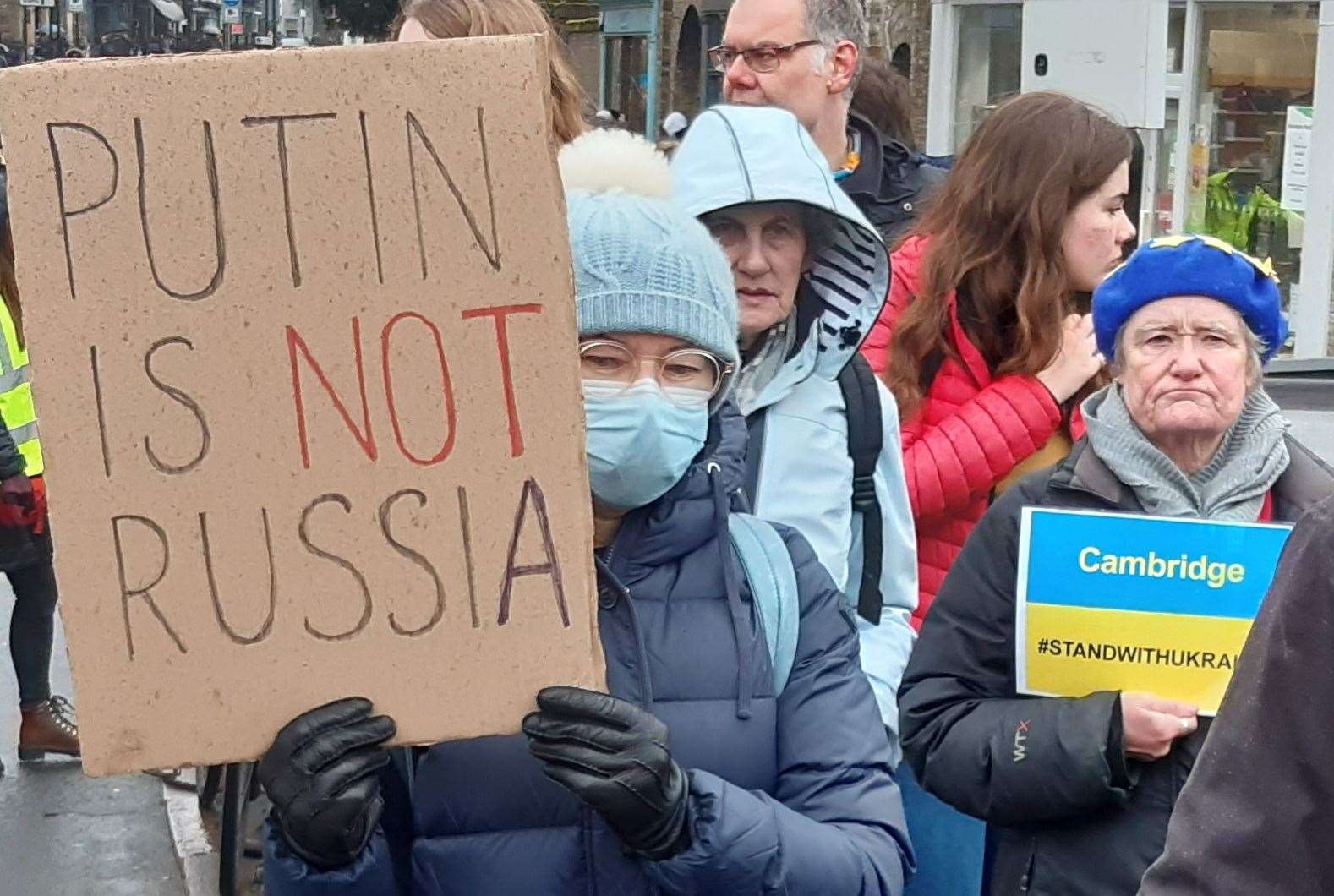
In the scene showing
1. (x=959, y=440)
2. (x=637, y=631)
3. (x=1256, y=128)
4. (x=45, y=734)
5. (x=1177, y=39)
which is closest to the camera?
(x=637, y=631)

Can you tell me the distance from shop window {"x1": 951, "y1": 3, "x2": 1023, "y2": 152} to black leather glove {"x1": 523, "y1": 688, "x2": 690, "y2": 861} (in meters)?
14.1

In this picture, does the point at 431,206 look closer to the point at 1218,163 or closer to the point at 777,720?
the point at 777,720

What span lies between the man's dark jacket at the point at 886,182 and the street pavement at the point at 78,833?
2.47 meters

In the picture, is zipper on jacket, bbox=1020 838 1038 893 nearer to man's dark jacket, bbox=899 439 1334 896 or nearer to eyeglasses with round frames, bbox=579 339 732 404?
man's dark jacket, bbox=899 439 1334 896

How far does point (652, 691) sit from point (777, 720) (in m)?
0.14

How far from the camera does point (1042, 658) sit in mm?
2676

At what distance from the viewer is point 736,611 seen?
2.19 m

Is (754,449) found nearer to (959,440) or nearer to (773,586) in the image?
(959,440)

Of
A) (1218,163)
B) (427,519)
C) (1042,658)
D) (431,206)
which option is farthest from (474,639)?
(1218,163)

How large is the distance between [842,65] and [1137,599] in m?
1.82

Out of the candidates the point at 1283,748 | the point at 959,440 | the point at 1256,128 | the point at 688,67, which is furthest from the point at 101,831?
the point at 688,67

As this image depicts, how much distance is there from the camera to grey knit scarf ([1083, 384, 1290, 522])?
8.93 ft

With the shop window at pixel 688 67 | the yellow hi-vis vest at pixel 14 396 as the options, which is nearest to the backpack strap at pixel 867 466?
the yellow hi-vis vest at pixel 14 396

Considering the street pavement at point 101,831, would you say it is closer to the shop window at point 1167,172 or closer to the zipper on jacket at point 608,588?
the zipper on jacket at point 608,588
